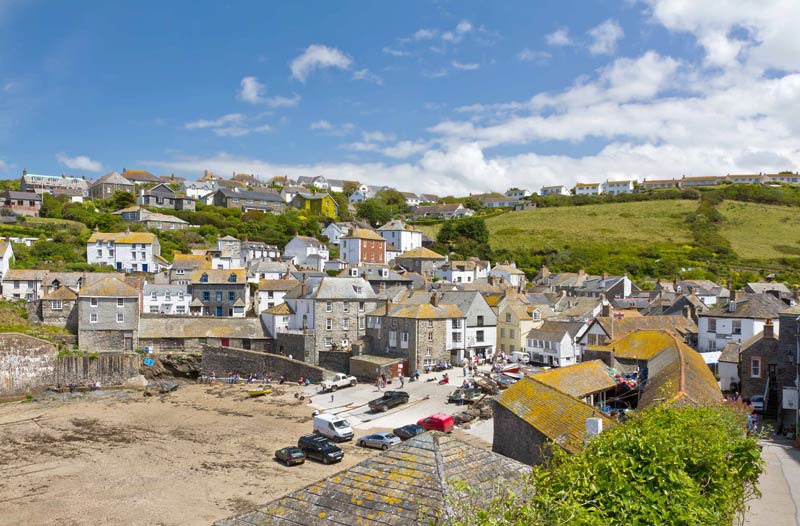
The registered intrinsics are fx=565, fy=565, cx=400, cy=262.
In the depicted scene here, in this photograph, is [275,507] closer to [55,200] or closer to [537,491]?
[537,491]

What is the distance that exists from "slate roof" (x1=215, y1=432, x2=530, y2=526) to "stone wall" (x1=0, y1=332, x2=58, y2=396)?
148 feet

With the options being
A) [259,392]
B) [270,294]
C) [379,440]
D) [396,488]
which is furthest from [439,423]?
[270,294]

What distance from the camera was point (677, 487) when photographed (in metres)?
8.52

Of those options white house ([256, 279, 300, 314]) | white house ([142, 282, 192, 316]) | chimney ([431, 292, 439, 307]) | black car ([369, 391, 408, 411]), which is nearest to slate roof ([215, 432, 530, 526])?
black car ([369, 391, 408, 411])

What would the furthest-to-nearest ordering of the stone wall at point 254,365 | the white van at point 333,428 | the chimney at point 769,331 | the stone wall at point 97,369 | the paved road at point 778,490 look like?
the stone wall at point 254,365
the stone wall at point 97,369
the chimney at point 769,331
the white van at point 333,428
the paved road at point 778,490

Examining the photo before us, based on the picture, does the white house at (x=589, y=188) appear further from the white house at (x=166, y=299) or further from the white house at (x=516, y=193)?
the white house at (x=166, y=299)

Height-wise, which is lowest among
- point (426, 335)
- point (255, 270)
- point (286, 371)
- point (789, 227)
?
point (286, 371)

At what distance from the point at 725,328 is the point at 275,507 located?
137ft

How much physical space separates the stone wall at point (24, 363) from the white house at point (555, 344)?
126 feet

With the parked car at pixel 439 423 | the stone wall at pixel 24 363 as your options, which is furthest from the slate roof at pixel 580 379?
the stone wall at pixel 24 363

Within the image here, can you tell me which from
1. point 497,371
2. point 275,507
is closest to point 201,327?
point 497,371

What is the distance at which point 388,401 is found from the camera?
117ft

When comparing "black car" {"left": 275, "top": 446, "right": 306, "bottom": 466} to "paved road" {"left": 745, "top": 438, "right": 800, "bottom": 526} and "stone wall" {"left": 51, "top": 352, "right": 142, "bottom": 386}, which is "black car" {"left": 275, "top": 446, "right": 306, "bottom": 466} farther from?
"stone wall" {"left": 51, "top": 352, "right": 142, "bottom": 386}

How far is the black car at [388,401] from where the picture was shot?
3525 centimetres
